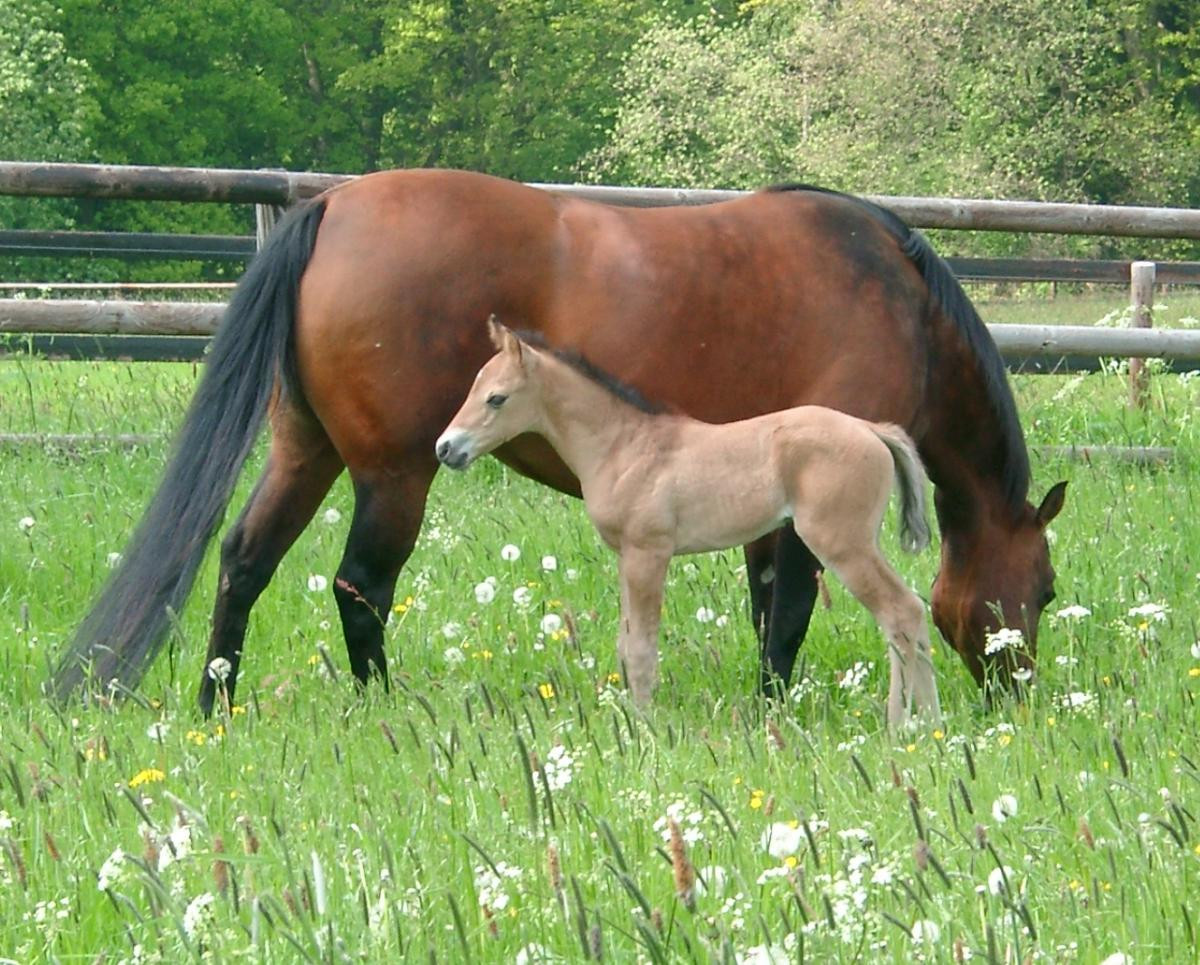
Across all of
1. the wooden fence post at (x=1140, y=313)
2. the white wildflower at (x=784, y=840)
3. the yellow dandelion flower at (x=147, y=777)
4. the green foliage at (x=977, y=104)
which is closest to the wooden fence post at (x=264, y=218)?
the yellow dandelion flower at (x=147, y=777)

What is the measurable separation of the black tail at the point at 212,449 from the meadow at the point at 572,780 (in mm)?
203

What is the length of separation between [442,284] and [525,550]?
1800 millimetres

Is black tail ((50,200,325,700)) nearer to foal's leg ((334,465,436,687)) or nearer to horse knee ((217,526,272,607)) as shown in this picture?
horse knee ((217,526,272,607))

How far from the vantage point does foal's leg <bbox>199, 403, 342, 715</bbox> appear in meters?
4.89

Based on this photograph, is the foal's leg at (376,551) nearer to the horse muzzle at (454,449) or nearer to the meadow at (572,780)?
the meadow at (572,780)

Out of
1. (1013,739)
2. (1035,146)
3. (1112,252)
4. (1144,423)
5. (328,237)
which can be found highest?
(328,237)

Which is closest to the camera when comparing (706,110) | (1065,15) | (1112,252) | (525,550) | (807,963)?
(807,963)

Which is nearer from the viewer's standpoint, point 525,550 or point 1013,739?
point 1013,739

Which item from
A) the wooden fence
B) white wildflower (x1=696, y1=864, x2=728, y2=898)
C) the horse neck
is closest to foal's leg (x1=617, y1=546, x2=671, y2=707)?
the horse neck

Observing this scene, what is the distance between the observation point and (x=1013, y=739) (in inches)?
144

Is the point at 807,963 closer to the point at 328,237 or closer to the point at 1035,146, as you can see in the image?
the point at 328,237

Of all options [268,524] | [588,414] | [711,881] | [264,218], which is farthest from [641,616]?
[264,218]

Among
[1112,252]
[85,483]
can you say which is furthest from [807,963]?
[1112,252]

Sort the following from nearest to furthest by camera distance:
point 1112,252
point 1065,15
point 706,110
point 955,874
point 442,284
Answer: point 955,874 < point 442,284 < point 1065,15 < point 1112,252 < point 706,110
